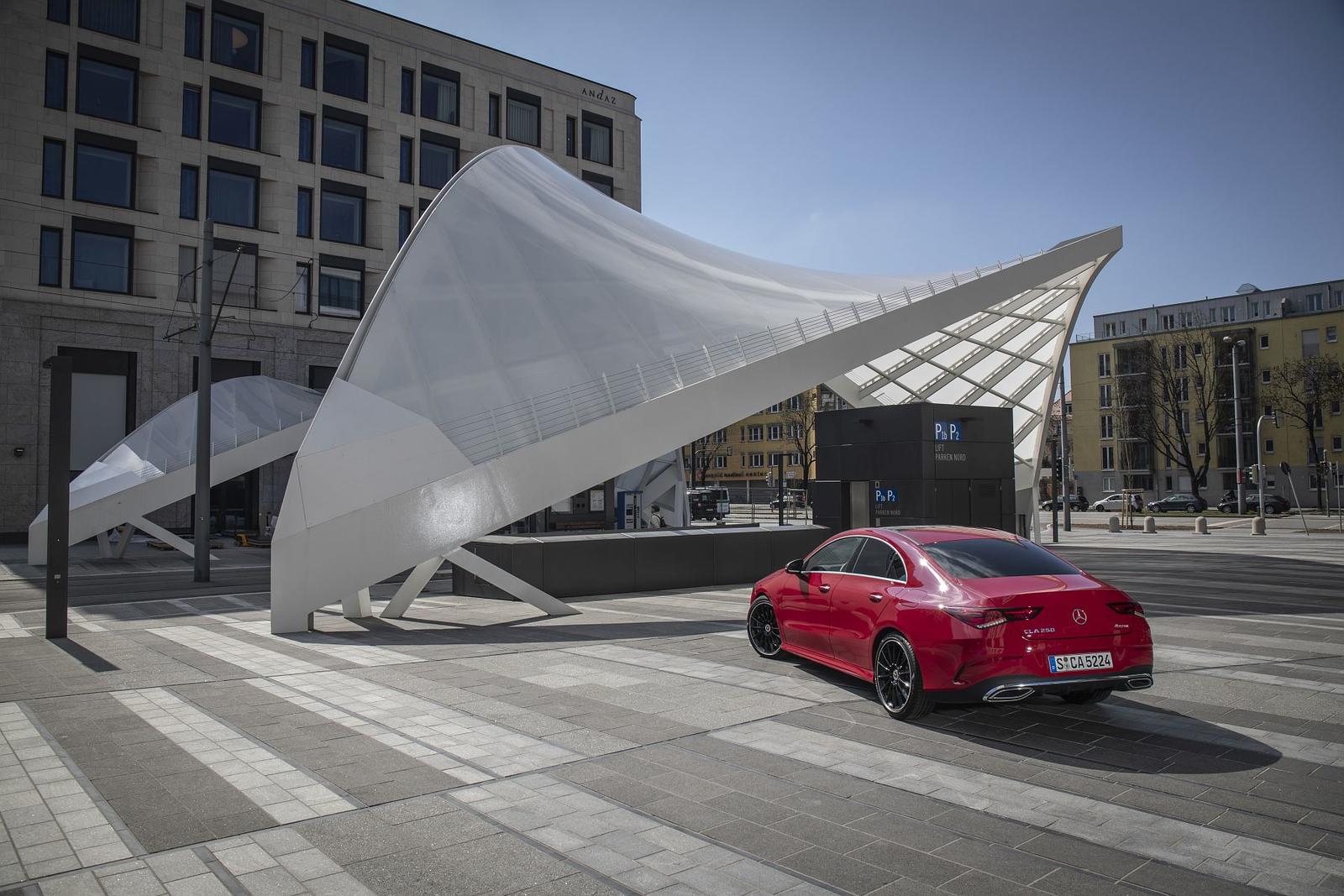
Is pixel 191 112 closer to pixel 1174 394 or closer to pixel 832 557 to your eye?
pixel 832 557

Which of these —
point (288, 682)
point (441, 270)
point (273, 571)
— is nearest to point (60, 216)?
point (441, 270)

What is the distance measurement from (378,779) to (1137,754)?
5035 mm

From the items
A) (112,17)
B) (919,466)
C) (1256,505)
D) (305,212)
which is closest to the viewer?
(919,466)

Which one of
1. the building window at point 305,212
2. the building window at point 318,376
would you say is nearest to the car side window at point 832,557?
the building window at point 318,376

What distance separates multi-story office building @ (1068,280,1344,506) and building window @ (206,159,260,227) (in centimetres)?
6493

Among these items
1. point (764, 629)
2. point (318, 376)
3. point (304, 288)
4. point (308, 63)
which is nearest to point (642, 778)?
point (764, 629)

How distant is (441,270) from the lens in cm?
1645

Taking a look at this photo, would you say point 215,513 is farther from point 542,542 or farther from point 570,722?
point 570,722

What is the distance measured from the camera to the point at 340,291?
1795 inches

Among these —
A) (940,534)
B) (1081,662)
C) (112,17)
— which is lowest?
(1081,662)

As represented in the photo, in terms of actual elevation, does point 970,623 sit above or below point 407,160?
below

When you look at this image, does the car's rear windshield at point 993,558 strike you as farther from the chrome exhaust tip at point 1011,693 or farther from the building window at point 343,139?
the building window at point 343,139

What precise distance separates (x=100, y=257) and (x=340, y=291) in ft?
33.4

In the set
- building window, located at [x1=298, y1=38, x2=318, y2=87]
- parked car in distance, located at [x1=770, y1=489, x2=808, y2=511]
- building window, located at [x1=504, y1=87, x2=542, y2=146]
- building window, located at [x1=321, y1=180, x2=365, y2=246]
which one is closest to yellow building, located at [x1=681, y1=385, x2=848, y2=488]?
parked car in distance, located at [x1=770, y1=489, x2=808, y2=511]
